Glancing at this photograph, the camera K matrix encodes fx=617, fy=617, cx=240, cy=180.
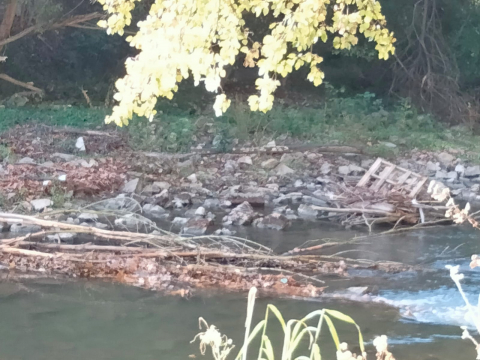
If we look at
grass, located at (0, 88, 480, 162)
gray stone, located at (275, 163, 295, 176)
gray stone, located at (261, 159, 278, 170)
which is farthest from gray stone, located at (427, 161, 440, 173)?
gray stone, located at (261, 159, 278, 170)

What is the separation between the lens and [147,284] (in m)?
5.83

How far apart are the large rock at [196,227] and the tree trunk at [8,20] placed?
27.9ft

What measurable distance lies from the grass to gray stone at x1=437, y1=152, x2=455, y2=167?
0.42m

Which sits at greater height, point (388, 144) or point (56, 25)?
point (56, 25)

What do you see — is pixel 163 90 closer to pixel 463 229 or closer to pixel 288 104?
pixel 463 229

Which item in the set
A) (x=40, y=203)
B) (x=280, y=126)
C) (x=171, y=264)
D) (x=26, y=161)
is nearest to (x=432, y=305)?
(x=171, y=264)

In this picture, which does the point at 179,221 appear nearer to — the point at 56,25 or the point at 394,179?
the point at 394,179

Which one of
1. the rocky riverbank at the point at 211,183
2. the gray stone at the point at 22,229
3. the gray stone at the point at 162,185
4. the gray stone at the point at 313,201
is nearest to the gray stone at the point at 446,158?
the rocky riverbank at the point at 211,183

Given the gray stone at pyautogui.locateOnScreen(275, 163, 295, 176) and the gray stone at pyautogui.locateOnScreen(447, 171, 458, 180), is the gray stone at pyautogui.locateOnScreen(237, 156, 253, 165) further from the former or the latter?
the gray stone at pyautogui.locateOnScreen(447, 171, 458, 180)

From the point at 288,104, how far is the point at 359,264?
36.3 ft

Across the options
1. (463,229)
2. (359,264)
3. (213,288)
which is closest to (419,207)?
(463,229)

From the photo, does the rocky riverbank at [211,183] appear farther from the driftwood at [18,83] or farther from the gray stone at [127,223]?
the driftwood at [18,83]

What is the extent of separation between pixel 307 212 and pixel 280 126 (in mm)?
5139

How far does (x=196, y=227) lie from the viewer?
788 cm
